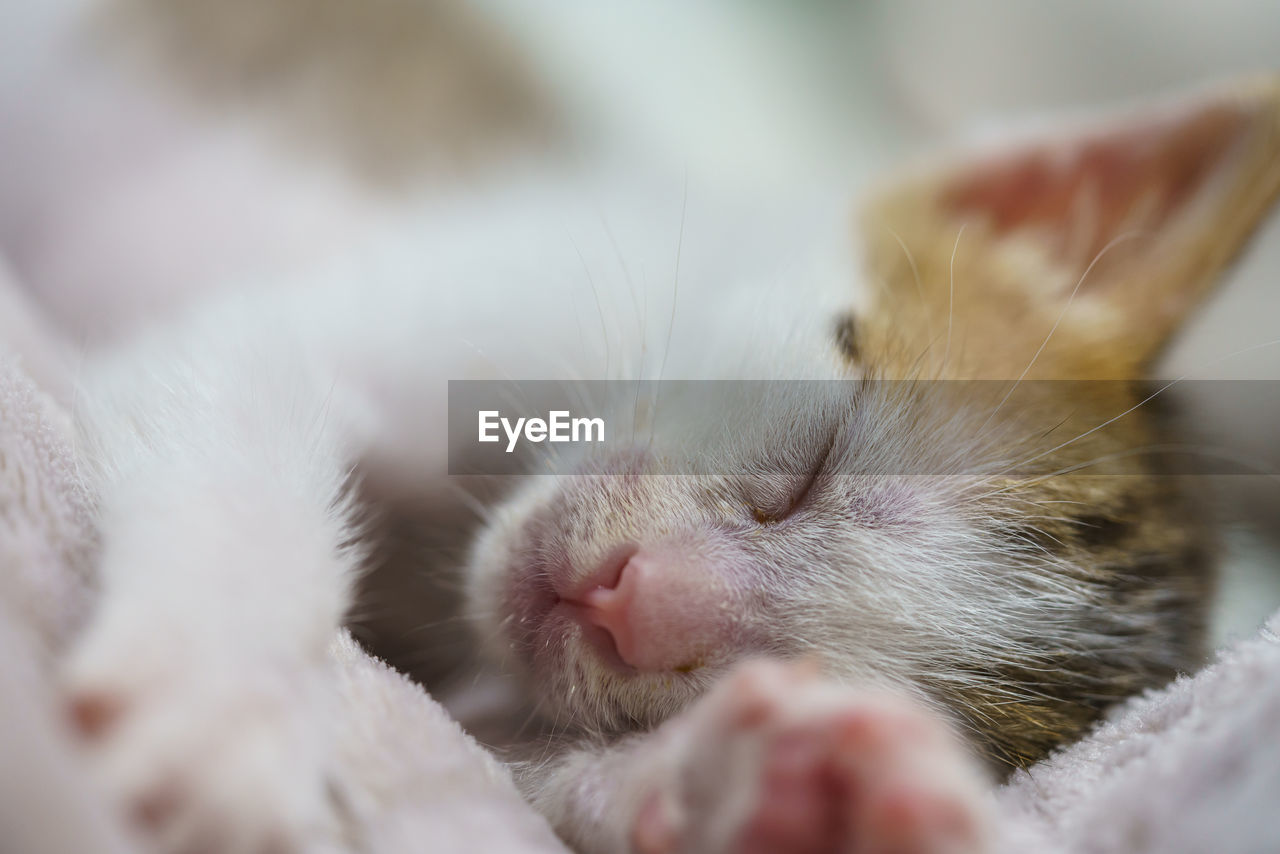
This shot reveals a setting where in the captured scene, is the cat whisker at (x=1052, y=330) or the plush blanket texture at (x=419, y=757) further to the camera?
the cat whisker at (x=1052, y=330)

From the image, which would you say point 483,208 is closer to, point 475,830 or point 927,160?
point 927,160

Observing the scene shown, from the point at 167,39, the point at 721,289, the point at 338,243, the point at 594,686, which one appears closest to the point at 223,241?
the point at 338,243

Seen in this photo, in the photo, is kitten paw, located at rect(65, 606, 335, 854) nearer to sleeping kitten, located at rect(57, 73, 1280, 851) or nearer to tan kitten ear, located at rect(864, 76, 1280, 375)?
sleeping kitten, located at rect(57, 73, 1280, 851)

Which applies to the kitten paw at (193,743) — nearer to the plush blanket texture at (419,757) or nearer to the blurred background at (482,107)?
the plush blanket texture at (419,757)

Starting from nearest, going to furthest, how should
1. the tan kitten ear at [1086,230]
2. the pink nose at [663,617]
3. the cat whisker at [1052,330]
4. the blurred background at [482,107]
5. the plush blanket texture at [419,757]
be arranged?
the plush blanket texture at [419,757] < the pink nose at [663,617] < the cat whisker at [1052,330] < the tan kitten ear at [1086,230] < the blurred background at [482,107]

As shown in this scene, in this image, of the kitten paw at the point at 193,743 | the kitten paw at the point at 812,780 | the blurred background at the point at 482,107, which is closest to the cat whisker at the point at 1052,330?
the blurred background at the point at 482,107

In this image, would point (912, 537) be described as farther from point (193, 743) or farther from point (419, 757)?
point (193, 743)

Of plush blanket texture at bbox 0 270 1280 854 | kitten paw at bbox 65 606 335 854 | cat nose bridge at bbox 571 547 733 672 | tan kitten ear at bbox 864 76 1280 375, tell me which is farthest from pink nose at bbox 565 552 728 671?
tan kitten ear at bbox 864 76 1280 375
